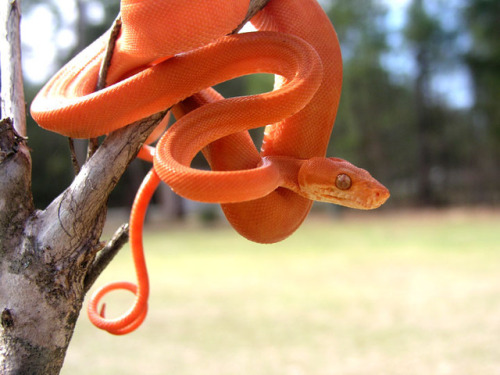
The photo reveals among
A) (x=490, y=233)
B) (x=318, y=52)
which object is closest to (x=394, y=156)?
(x=490, y=233)

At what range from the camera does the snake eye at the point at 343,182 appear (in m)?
1.45

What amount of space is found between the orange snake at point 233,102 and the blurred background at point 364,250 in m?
3.99

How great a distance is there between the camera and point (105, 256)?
1.54 m

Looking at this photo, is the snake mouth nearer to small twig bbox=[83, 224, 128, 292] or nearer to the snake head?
the snake head

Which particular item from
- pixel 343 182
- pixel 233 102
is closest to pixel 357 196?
pixel 343 182

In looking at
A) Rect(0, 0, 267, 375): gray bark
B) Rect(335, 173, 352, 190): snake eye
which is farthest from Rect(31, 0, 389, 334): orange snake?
Rect(0, 0, 267, 375): gray bark

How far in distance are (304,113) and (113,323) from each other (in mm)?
847

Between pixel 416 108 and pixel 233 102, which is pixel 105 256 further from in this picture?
pixel 416 108

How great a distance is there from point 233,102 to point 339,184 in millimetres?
365

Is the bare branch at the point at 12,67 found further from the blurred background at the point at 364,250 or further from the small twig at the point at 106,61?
the blurred background at the point at 364,250

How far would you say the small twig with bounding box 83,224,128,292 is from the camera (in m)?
1.46

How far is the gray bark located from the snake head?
0.45 metres

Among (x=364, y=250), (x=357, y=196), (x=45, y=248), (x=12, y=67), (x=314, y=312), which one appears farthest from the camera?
(x=364, y=250)

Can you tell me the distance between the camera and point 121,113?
4.56 feet
